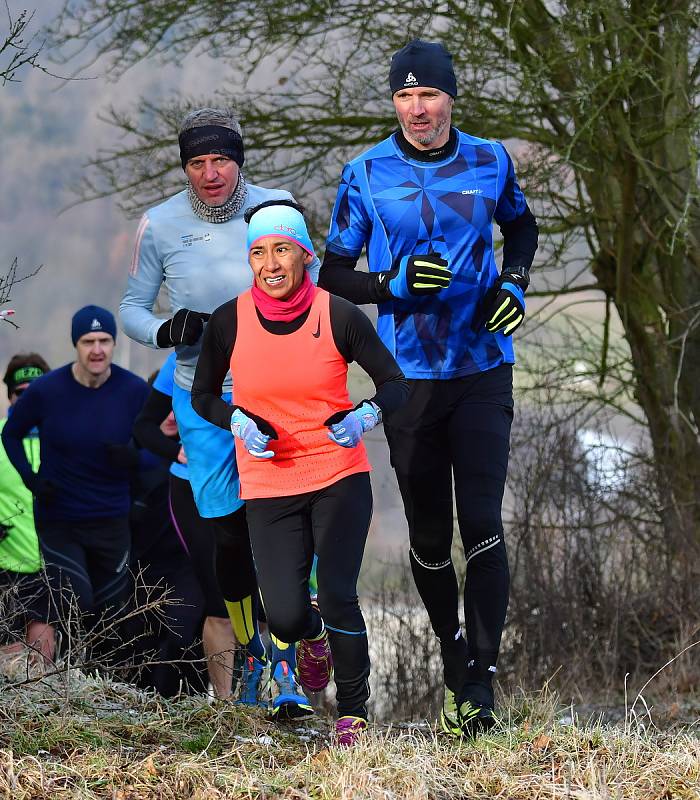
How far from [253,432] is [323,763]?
112 cm

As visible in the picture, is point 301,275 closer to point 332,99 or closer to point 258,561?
point 258,561

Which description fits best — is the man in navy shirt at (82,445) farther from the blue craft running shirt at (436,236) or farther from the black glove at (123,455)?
the blue craft running shirt at (436,236)

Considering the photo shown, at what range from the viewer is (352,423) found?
455cm

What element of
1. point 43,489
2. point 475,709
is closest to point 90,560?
point 43,489

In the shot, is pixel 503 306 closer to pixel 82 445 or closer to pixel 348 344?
pixel 348 344

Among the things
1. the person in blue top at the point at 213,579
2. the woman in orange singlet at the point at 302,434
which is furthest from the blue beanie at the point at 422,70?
the person in blue top at the point at 213,579

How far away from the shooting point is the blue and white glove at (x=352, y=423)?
14.9ft

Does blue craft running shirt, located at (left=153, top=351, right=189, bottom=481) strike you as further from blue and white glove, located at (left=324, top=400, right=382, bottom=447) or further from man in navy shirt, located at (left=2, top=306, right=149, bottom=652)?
blue and white glove, located at (left=324, top=400, right=382, bottom=447)

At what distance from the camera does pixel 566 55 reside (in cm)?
941

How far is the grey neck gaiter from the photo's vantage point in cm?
548

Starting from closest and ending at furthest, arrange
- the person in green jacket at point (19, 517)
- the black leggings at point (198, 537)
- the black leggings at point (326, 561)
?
the black leggings at point (326, 561) < the black leggings at point (198, 537) < the person in green jacket at point (19, 517)

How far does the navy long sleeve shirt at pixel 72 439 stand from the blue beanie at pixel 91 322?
1.01 feet

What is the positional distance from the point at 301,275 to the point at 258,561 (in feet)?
3.41

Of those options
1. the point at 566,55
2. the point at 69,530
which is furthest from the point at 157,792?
the point at 566,55
